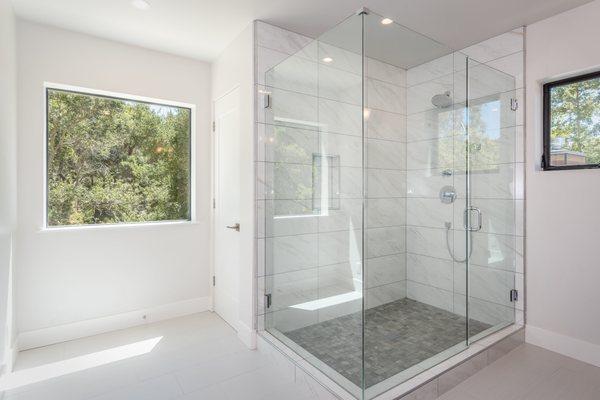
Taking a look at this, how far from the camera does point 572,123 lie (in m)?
2.45

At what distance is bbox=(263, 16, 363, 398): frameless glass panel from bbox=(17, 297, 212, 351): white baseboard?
114 cm

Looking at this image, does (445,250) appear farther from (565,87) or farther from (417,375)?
(565,87)

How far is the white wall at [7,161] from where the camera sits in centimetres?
196

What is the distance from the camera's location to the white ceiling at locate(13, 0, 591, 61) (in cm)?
229

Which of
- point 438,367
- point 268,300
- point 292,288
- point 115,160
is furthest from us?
point 115,160

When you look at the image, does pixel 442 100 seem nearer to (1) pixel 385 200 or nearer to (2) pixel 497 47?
(2) pixel 497 47

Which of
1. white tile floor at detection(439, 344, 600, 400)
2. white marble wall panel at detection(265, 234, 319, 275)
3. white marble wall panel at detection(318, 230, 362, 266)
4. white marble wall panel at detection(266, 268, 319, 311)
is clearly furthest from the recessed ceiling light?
white tile floor at detection(439, 344, 600, 400)

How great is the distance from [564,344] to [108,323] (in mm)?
3725

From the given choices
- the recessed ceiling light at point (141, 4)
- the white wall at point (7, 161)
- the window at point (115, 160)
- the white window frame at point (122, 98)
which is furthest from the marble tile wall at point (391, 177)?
the white wall at point (7, 161)

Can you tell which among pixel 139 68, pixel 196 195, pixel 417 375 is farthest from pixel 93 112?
pixel 417 375

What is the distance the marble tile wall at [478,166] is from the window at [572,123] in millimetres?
198

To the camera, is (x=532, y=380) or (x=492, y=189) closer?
(x=532, y=380)

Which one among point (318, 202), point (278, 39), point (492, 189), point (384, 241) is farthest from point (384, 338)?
point (278, 39)

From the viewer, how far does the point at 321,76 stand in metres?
2.33
